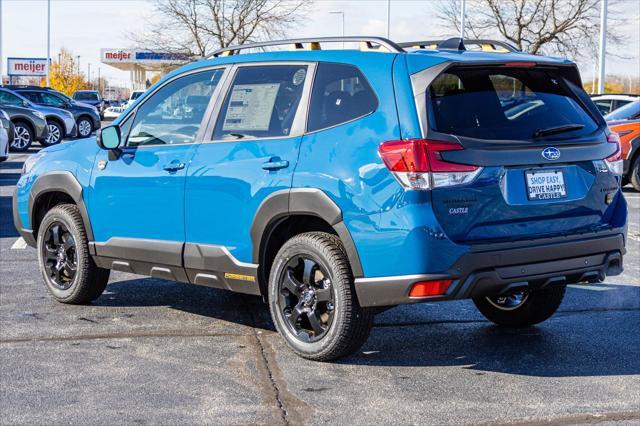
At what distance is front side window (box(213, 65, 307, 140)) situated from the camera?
5.66 m

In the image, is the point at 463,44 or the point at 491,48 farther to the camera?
the point at 491,48

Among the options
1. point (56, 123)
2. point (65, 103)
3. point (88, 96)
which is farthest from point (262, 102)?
point (88, 96)

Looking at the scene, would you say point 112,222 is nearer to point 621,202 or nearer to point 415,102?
point 415,102

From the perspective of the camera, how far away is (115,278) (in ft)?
27.3

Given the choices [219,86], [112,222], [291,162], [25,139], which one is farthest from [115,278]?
[25,139]

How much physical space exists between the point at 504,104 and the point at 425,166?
2.45 feet

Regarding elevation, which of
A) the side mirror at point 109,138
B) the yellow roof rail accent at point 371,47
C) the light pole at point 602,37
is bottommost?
the side mirror at point 109,138

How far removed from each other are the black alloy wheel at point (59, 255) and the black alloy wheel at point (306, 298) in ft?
6.93

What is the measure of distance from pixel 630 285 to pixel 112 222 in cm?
413

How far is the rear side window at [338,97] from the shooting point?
5250mm

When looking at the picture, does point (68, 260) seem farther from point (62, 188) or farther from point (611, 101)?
point (611, 101)

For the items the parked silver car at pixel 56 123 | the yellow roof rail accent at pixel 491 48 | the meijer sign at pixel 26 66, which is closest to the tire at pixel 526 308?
the yellow roof rail accent at pixel 491 48

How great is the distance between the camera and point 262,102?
5.82 meters

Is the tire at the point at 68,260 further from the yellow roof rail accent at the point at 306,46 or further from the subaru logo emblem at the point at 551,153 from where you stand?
the subaru logo emblem at the point at 551,153
